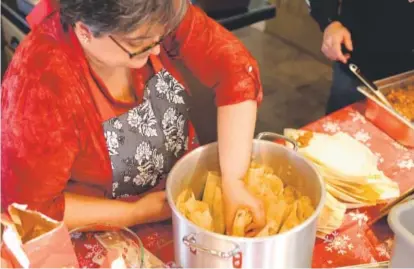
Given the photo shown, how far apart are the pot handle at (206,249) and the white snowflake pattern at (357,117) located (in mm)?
690

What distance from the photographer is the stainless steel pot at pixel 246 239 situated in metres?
0.77

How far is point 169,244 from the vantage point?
1014 millimetres

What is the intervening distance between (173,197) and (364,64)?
88cm

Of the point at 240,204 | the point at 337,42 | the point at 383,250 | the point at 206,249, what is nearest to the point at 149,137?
the point at 240,204

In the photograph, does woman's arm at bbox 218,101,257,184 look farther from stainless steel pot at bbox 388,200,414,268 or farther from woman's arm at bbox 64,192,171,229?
stainless steel pot at bbox 388,200,414,268

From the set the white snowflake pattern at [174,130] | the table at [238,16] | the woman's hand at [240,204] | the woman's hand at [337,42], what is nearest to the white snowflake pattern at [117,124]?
the white snowflake pattern at [174,130]

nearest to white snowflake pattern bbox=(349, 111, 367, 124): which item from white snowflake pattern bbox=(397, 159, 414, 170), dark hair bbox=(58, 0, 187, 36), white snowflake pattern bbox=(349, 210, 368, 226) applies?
white snowflake pattern bbox=(397, 159, 414, 170)

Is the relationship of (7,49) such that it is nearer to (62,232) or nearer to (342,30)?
(342,30)

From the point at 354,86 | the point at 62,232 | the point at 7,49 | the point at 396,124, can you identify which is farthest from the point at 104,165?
the point at 7,49

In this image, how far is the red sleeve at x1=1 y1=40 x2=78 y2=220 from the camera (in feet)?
2.92

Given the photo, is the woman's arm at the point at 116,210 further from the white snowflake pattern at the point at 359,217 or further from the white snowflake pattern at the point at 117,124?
the white snowflake pattern at the point at 359,217

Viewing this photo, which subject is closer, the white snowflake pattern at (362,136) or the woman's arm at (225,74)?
the woman's arm at (225,74)

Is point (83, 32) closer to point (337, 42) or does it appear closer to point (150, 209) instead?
point (150, 209)

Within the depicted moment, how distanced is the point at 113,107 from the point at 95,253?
25 cm
